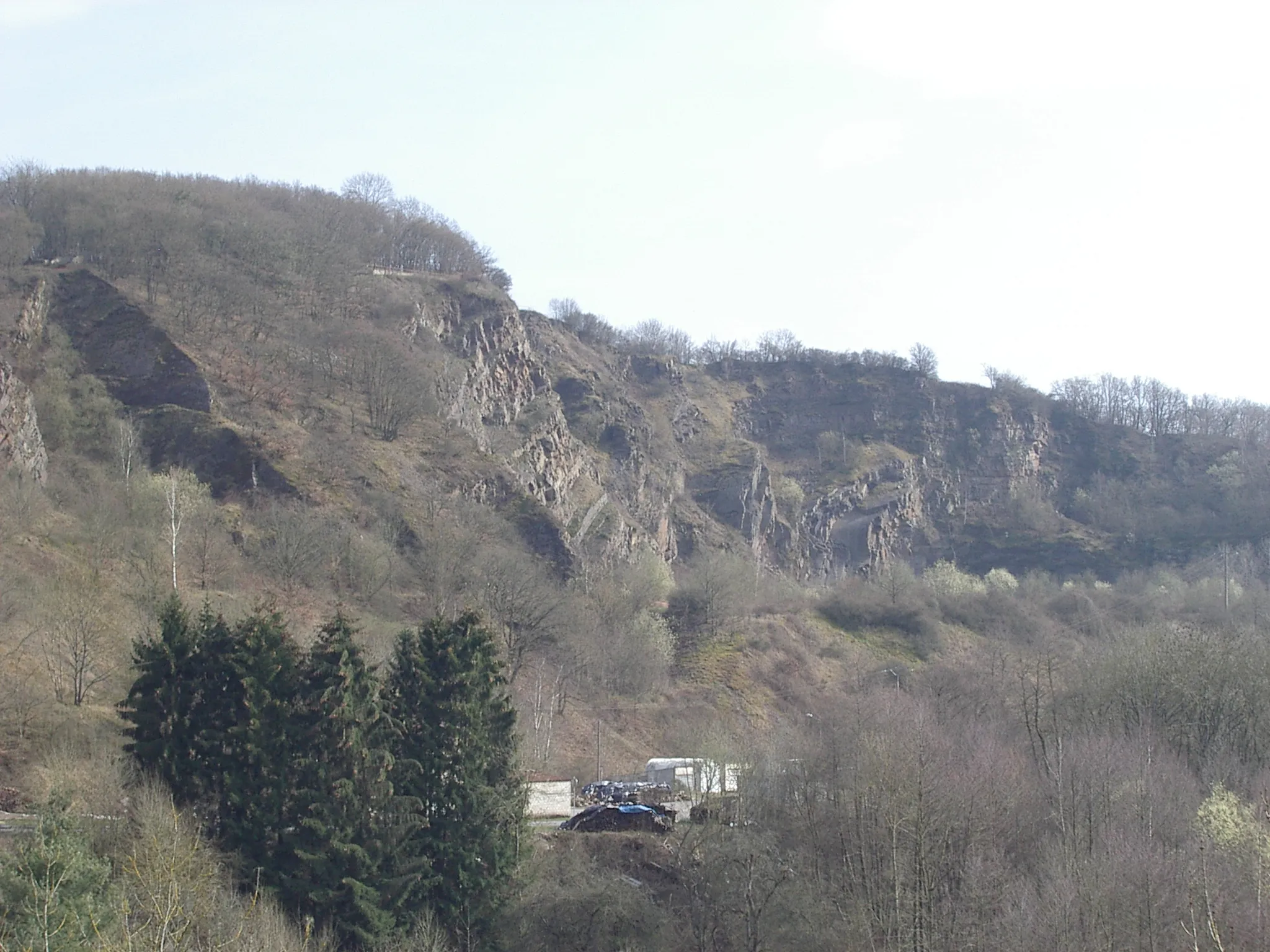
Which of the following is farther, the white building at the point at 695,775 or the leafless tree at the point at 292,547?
the leafless tree at the point at 292,547

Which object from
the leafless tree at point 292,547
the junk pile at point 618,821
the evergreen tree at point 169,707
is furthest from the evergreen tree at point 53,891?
the leafless tree at point 292,547

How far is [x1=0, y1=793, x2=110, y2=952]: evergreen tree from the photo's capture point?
17.9 metres

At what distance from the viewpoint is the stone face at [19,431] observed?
56.7m

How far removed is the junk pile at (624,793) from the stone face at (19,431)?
30584 millimetres

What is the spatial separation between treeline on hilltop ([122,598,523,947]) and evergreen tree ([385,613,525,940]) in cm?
5

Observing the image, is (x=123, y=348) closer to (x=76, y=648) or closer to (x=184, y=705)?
(x=76, y=648)

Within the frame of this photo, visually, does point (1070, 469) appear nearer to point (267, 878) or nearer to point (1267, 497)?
point (1267, 497)

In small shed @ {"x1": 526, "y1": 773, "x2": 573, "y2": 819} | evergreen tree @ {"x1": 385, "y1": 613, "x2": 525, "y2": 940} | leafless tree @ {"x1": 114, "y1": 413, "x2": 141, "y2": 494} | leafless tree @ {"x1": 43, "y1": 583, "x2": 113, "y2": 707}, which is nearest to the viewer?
evergreen tree @ {"x1": 385, "y1": 613, "x2": 525, "y2": 940}

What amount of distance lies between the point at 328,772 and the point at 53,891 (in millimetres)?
14965

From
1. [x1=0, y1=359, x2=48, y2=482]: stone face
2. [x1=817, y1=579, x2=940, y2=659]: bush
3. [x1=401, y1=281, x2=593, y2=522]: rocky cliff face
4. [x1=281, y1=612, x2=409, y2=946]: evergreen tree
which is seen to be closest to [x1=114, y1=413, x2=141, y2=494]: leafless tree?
[x1=0, y1=359, x2=48, y2=482]: stone face

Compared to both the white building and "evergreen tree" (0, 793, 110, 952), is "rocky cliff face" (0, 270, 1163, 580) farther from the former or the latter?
"evergreen tree" (0, 793, 110, 952)

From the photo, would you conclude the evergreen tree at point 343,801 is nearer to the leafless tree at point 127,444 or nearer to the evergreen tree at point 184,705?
the evergreen tree at point 184,705

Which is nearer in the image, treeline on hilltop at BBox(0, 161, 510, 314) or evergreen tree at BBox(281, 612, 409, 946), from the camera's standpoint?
evergreen tree at BBox(281, 612, 409, 946)

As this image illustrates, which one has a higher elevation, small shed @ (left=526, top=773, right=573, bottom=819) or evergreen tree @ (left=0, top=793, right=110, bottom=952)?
evergreen tree @ (left=0, top=793, right=110, bottom=952)
